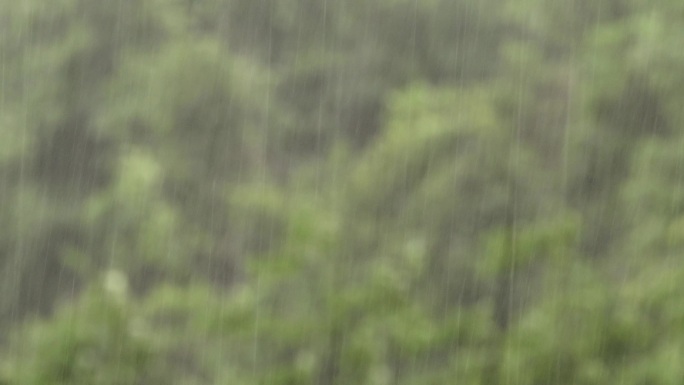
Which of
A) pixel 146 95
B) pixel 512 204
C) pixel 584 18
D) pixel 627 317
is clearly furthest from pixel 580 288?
pixel 146 95

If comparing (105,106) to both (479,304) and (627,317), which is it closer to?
(479,304)

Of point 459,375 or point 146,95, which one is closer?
point 459,375

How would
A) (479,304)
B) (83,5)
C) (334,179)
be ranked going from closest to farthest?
(479,304) → (334,179) → (83,5)

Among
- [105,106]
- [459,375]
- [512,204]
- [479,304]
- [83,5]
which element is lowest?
[459,375]

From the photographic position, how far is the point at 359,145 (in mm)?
1742

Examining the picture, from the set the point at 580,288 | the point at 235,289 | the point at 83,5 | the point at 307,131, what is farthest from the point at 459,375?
the point at 83,5

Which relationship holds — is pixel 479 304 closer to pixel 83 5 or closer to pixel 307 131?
pixel 307 131

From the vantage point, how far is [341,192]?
5.45 feet

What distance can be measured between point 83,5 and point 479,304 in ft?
3.67

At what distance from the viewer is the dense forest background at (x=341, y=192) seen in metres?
1.49

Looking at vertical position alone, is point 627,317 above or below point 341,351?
above

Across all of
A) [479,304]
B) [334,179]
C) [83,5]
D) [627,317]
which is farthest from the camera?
[83,5]

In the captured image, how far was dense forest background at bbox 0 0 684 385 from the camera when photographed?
1.49m

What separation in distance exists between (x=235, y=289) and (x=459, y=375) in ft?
1.55
